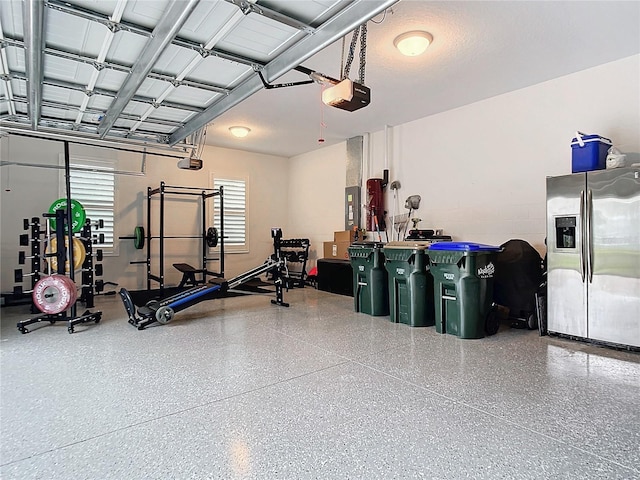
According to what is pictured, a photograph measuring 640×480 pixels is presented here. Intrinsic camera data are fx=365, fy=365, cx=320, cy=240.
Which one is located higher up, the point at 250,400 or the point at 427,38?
the point at 427,38

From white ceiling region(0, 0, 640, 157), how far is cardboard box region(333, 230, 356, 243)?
2.55 meters

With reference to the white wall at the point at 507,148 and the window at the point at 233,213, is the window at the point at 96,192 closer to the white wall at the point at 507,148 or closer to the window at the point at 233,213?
the window at the point at 233,213

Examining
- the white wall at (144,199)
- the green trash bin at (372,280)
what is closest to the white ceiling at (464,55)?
the white wall at (144,199)

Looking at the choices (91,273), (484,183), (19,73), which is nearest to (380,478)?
(19,73)

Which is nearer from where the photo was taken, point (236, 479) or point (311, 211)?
point (236, 479)

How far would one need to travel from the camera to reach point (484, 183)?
5598mm

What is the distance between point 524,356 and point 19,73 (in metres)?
5.38

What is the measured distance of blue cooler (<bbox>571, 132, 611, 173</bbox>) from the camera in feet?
12.9

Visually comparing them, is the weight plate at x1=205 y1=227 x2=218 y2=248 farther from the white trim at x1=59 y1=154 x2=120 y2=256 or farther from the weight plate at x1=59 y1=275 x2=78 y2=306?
the weight plate at x1=59 y1=275 x2=78 y2=306

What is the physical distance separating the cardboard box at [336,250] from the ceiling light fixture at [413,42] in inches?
159

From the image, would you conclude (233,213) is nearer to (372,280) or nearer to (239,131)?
(239,131)

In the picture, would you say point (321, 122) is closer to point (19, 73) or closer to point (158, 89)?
point (158, 89)

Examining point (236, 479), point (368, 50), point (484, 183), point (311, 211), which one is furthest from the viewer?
point (311, 211)

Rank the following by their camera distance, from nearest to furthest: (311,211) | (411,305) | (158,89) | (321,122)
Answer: (158,89), (411,305), (321,122), (311,211)
